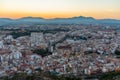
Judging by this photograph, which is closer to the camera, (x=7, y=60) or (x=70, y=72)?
(x=70, y=72)

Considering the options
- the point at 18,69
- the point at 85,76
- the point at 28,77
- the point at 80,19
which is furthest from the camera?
the point at 80,19

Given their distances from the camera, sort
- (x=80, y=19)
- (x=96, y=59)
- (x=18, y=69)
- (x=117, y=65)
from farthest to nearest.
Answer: (x=80, y=19), (x=96, y=59), (x=117, y=65), (x=18, y=69)

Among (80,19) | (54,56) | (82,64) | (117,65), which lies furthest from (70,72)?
(80,19)

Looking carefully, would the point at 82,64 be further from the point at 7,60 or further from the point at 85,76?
the point at 7,60

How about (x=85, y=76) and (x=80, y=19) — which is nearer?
(x=85, y=76)

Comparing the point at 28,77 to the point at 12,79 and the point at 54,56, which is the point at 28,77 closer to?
the point at 12,79

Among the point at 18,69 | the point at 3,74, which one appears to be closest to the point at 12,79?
the point at 3,74

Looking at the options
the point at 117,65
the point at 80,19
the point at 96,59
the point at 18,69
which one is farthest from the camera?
the point at 80,19

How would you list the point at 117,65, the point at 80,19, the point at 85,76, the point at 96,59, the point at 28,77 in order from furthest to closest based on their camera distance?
the point at 80,19 → the point at 96,59 → the point at 117,65 → the point at 85,76 → the point at 28,77
